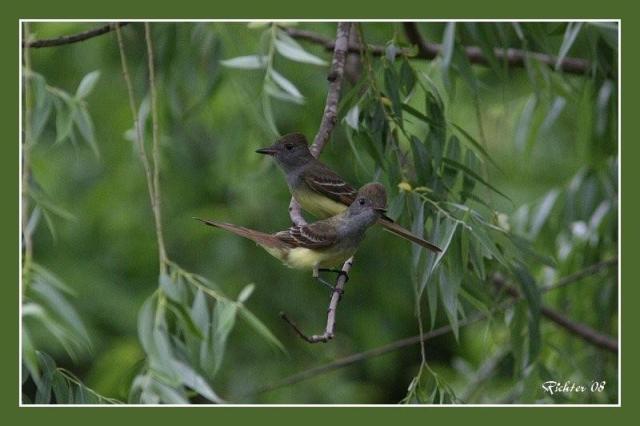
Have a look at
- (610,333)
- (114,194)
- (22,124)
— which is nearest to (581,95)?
(610,333)

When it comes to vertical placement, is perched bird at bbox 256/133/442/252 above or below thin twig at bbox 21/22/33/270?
below

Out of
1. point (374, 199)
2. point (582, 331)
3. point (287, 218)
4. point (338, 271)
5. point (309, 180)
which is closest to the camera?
point (374, 199)

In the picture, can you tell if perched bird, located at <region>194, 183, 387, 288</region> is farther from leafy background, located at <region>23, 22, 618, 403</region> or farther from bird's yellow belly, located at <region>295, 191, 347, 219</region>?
bird's yellow belly, located at <region>295, 191, 347, 219</region>

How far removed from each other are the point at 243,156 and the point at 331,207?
1.15 meters

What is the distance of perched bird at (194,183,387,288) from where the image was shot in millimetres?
2449

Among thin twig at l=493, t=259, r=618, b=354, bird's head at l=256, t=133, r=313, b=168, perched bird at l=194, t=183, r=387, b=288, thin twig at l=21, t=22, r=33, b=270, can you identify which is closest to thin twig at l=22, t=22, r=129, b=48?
thin twig at l=21, t=22, r=33, b=270

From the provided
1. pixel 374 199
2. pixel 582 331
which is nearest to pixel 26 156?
pixel 374 199

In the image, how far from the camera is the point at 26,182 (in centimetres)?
252

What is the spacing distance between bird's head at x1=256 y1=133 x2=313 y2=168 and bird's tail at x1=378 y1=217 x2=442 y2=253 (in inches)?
16.0

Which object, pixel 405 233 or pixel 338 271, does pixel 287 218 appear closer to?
pixel 338 271

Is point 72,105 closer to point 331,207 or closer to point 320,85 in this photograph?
point 331,207

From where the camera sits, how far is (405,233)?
2.51m

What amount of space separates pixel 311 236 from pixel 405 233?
213 mm

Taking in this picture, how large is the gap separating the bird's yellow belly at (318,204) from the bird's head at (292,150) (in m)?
0.09
